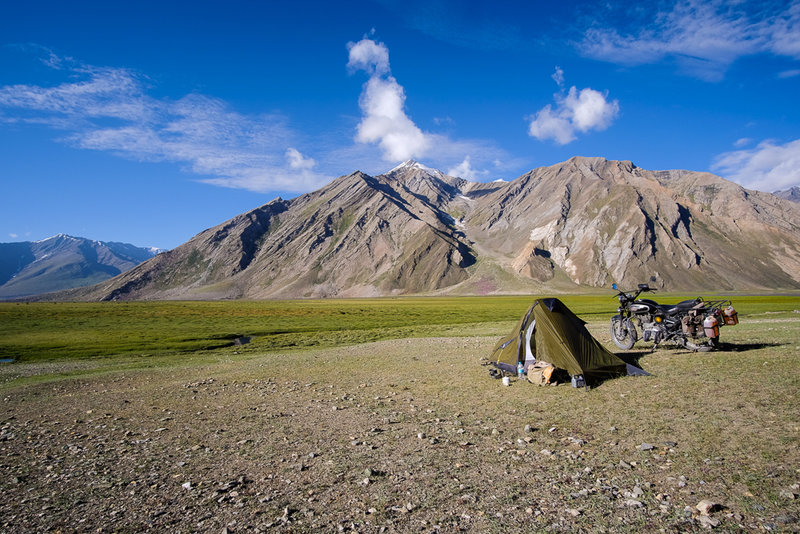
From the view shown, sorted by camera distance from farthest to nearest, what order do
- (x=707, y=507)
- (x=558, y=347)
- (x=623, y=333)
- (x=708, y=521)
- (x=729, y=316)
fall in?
(x=623, y=333), (x=729, y=316), (x=558, y=347), (x=707, y=507), (x=708, y=521)

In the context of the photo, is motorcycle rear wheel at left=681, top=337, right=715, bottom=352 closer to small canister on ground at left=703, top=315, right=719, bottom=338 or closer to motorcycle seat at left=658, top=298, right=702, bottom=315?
small canister on ground at left=703, top=315, right=719, bottom=338

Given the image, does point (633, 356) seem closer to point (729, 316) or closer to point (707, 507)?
point (729, 316)

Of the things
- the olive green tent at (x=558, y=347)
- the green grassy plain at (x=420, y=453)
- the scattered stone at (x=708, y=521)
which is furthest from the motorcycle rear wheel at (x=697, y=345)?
the scattered stone at (x=708, y=521)

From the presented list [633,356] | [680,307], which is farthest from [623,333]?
[680,307]

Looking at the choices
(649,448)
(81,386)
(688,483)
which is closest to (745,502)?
(688,483)

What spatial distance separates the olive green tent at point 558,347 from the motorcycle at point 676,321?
442 cm

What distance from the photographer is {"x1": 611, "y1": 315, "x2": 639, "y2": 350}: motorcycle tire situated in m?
17.8

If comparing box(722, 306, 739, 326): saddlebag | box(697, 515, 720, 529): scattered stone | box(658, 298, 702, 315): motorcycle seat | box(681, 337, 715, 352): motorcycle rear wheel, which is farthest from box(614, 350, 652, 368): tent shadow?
box(697, 515, 720, 529): scattered stone

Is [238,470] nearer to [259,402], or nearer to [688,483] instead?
[259,402]

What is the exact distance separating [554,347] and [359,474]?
9180 mm

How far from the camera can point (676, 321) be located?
1678 centimetres

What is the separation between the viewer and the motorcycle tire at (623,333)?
58.5 feet

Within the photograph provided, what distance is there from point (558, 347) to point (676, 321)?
6766 millimetres

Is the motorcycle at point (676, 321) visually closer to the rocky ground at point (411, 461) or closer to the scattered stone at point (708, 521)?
the rocky ground at point (411, 461)
